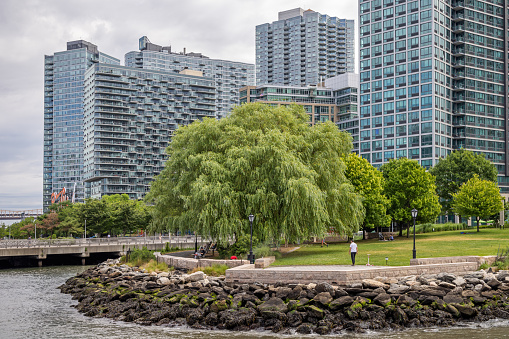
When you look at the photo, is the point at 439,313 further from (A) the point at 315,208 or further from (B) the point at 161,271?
(B) the point at 161,271

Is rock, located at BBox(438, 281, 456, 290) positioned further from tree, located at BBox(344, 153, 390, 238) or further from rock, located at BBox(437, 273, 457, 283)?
tree, located at BBox(344, 153, 390, 238)

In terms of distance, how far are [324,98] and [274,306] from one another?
157m

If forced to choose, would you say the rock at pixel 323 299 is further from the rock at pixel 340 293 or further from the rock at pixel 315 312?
the rock at pixel 315 312

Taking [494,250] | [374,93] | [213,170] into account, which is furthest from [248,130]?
[374,93]

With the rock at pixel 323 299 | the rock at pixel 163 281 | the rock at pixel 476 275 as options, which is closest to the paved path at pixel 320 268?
the rock at pixel 323 299

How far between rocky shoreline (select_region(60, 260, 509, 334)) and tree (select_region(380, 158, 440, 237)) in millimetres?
32775

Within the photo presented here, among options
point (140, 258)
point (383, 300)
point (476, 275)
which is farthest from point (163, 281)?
point (476, 275)

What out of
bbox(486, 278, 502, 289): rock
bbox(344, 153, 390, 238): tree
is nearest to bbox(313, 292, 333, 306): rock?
bbox(486, 278, 502, 289): rock

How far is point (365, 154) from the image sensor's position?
129m

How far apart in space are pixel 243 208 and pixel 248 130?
7.50 m

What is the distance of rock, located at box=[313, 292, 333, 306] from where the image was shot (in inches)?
→ 1118

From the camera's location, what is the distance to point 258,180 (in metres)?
43.3

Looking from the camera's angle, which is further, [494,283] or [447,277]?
[447,277]

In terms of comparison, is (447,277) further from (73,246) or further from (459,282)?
(73,246)
